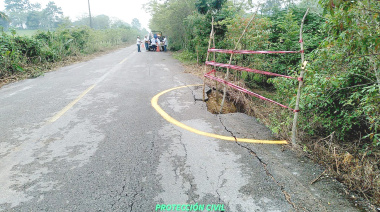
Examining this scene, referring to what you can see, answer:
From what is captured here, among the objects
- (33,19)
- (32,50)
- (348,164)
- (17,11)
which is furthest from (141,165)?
(17,11)

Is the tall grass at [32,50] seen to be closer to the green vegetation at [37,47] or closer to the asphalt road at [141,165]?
the green vegetation at [37,47]

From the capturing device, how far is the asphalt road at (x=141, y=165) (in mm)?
1979

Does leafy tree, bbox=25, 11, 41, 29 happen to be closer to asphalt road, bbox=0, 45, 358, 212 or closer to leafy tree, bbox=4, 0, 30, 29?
leafy tree, bbox=4, 0, 30, 29

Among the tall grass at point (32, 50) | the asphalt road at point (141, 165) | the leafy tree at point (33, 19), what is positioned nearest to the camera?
the asphalt road at point (141, 165)

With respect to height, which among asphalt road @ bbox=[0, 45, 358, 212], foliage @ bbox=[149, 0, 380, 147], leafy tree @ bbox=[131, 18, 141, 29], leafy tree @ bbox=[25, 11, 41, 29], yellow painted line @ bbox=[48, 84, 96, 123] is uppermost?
leafy tree @ bbox=[131, 18, 141, 29]

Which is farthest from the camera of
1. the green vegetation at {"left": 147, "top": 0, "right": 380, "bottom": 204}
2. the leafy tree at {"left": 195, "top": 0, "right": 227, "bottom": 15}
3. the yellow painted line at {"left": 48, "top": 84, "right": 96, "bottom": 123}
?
the leafy tree at {"left": 195, "top": 0, "right": 227, "bottom": 15}

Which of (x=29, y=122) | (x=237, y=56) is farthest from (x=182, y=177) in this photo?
(x=237, y=56)

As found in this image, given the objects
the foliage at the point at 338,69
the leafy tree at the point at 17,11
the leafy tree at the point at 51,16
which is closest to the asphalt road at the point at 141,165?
the foliage at the point at 338,69

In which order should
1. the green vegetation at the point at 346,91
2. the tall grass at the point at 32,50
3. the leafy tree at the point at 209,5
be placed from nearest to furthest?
the green vegetation at the point at 346,91, the tall grass at the point at 32,50, the leafy tree at the point at 209,5

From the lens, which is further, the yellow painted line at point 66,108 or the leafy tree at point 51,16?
the leafy tree at point 51,16

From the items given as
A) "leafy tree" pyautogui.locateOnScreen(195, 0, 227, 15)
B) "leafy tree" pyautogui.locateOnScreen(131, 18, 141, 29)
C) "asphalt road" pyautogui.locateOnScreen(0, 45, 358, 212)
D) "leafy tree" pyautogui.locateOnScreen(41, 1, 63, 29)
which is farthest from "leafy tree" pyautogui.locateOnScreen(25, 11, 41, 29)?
"leafy tree" pyautogui.locateOnScreen(131, 18, 141, 29)

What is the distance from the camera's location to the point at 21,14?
66.9 metres

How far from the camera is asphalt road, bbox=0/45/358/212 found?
1.98 m

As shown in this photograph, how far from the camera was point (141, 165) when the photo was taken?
8.29 feet
